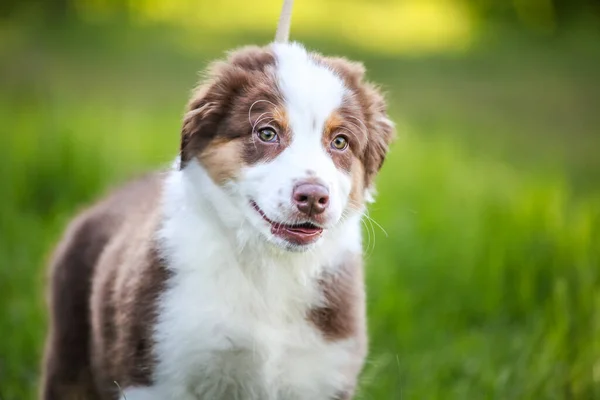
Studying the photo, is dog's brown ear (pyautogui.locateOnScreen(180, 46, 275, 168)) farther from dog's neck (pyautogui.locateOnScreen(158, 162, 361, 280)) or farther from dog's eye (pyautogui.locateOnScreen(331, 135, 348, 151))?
dog's eye (pyautogui.locateOnScreen(331, 135, 348, 151))

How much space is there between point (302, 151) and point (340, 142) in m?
0.19

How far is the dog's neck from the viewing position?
3.64m

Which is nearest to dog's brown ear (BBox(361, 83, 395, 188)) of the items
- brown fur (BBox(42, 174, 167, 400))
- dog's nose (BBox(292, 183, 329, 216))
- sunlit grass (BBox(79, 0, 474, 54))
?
dog's nose (BBox(292, 183, 329, 216))

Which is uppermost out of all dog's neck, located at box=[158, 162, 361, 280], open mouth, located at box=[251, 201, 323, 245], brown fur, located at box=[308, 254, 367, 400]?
open mouth, located at box=[251, 201, 323, 245]

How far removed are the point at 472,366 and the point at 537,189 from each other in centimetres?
205

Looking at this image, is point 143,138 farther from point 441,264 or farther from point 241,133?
point 241,133

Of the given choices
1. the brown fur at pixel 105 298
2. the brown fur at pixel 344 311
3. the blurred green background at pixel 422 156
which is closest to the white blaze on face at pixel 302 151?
the brown fur at pixel 344 311

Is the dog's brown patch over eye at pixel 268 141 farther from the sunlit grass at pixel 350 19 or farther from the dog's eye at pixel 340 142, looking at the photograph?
the sunlit grass at pixel 350 19

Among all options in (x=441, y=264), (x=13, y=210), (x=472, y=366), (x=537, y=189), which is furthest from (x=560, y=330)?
(x=13, y=210)

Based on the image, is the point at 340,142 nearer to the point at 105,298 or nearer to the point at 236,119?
the point at 236,119

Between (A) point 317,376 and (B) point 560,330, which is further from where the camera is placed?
(B) point 560,330

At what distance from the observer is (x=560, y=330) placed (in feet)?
16.8

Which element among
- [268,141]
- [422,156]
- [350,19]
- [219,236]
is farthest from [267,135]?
[350,19]

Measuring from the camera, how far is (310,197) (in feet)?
10.8
